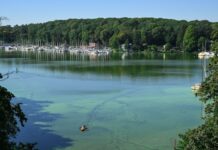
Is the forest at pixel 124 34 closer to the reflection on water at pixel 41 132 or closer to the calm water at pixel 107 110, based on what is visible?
the calm water at pixel 107 110

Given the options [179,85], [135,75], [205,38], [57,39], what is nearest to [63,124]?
[179,85]

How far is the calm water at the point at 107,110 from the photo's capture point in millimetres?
22734

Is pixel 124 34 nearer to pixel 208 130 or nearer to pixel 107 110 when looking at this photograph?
pixel 107 110

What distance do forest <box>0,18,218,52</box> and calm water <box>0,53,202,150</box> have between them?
198 ft

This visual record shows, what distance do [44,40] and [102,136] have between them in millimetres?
131658

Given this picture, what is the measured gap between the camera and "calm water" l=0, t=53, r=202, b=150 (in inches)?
895

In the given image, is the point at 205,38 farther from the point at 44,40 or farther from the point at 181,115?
the point at 181,115

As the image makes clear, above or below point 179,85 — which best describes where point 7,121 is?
above

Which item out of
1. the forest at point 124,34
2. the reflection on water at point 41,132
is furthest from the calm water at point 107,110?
the forest at point 124,34

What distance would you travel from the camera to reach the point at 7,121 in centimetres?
840

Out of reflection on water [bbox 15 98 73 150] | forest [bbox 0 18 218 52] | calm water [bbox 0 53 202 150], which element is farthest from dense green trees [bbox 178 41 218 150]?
forest [bbox 0 18 218 52]

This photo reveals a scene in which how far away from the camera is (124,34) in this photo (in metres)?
124

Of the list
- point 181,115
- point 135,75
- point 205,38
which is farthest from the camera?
point 205,38

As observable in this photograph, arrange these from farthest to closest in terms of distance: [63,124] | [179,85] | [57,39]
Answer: [57,39] → [179,85] → [63,124]
